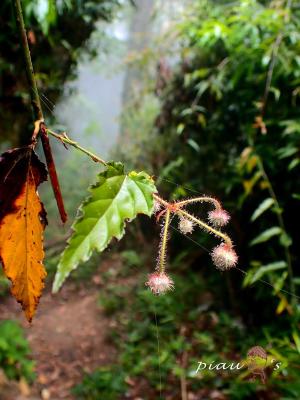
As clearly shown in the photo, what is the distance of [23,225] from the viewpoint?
1.49 ft

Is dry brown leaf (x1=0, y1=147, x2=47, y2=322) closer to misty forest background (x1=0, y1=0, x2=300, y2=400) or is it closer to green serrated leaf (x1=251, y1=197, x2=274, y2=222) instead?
misty forest background (x1=0, y1=0, x2=300, y2=400)

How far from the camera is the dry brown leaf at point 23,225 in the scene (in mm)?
446

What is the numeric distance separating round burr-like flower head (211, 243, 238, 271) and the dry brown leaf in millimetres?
223

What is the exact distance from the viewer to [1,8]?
2123 millimetres

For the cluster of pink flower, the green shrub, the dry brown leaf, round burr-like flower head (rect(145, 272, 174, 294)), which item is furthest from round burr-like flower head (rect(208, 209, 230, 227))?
the green shrub

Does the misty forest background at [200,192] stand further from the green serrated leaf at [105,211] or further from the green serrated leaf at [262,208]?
the green serrated leaf at [105,211]

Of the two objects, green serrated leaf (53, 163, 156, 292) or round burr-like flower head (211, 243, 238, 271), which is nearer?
green serrated leaf (53, 163, 156, 292)

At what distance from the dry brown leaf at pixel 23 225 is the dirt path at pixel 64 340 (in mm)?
2229

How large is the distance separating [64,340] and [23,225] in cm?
306

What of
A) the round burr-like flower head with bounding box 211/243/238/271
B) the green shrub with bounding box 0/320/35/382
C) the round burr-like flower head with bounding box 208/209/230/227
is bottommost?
the round burr-like flower head with bounding box 211/243/238/271

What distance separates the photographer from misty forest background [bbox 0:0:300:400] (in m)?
2.25

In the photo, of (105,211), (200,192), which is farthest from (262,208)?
(105,211)

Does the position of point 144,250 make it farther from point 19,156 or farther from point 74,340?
point 19,156

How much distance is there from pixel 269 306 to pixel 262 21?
1.82m
